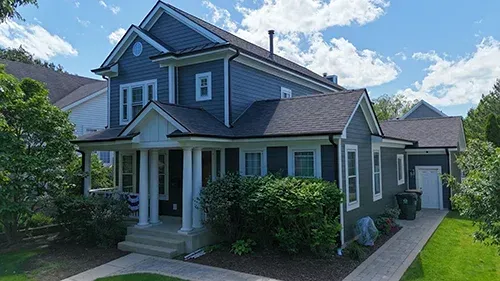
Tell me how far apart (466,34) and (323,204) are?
430 inches

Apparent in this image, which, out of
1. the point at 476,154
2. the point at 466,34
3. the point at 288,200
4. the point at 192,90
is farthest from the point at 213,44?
the point at 466,34

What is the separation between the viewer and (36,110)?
10414 millimetres

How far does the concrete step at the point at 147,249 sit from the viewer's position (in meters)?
8.86

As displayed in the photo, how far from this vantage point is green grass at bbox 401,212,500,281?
7262 mm

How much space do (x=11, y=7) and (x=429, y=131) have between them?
18607 mm

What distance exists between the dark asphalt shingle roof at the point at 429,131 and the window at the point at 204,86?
36.3ft

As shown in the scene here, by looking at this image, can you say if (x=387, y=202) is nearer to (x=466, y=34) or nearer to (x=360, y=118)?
(x=360, y=118)

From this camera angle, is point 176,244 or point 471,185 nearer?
point 471,185

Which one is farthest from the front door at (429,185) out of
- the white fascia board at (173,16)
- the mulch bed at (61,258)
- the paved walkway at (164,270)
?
the mulch bed at (61,258)

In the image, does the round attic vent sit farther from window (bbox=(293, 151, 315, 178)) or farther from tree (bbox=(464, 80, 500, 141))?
tree (bbox=(464, 80, 500, 141))

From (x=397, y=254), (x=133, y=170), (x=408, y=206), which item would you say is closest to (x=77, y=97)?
(x=133, y=170)

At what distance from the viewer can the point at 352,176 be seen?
10.2 metres

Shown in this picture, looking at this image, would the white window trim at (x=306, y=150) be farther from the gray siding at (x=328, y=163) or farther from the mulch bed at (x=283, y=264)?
the mulch bed at (x=283, y=264)

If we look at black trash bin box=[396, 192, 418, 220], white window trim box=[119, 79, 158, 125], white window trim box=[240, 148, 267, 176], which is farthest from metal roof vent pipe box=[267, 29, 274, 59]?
black trash bin box=[396, 192, 418, 220]
